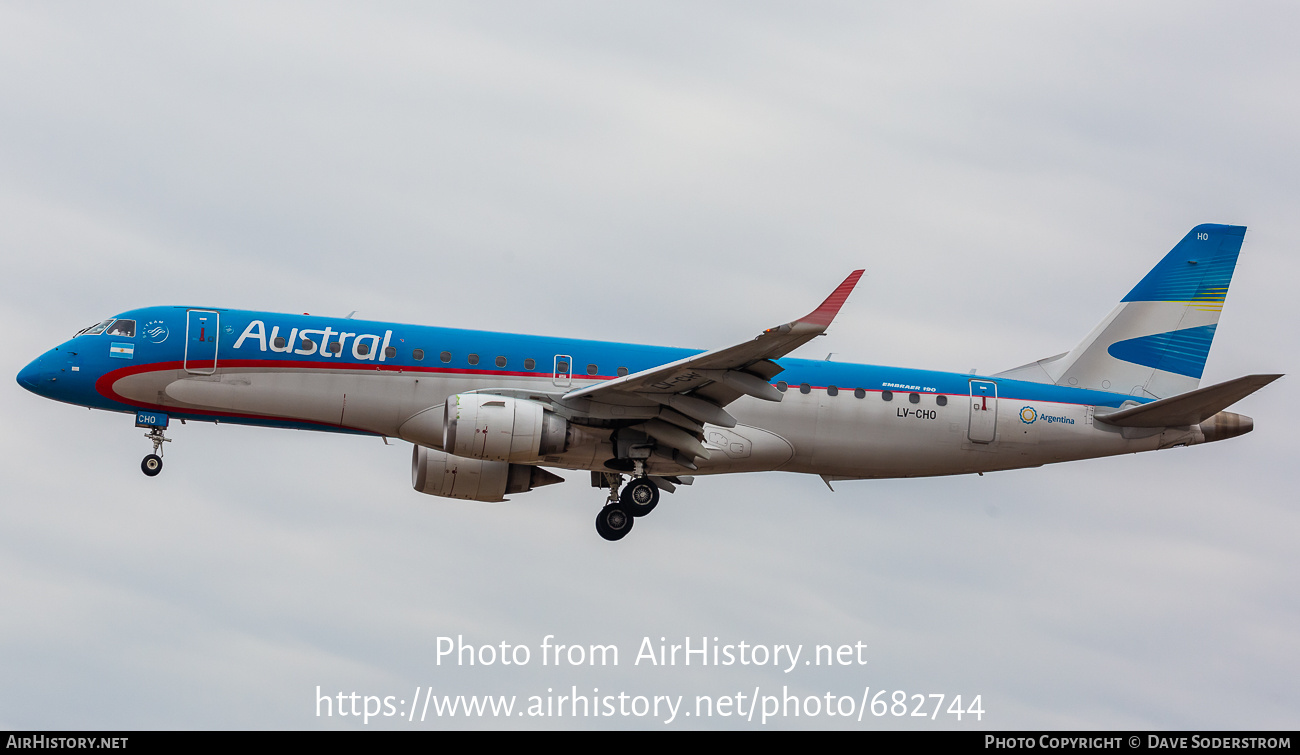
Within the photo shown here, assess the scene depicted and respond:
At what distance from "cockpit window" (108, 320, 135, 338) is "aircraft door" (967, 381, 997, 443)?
63.8 feet

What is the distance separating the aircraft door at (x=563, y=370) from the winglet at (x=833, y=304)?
6.87 metres

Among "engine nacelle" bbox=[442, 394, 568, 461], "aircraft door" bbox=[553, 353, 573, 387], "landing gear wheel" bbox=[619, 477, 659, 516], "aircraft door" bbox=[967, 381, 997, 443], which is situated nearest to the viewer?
"engine nacelle" bbox=[442, 394, 568, 461]

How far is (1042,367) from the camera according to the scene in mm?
36094

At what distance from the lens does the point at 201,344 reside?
101 feet

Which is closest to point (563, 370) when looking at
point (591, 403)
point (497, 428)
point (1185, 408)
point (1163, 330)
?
point (591, 403)

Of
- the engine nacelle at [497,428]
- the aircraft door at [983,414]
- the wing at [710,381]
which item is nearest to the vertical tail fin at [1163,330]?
the aircraft door at [983,414]

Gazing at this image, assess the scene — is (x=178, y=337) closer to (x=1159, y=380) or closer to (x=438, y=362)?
(x=438, y=362)

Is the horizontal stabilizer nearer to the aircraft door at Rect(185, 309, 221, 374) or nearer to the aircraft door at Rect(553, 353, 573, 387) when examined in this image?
the aircraft door at Rect(553, 353, 573, 387)

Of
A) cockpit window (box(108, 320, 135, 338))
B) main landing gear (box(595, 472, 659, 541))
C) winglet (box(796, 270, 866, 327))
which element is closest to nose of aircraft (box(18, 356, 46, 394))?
cockpit window (box(108, 320, 135, 338))

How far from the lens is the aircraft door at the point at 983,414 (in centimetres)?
3384

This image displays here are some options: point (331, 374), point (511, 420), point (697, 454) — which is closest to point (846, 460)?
point (697, 454)

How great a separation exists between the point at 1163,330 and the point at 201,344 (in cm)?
2412

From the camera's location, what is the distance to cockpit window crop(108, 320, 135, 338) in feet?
102

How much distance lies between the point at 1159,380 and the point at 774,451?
10999mm
